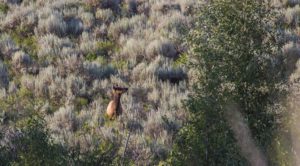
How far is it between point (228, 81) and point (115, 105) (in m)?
4.03

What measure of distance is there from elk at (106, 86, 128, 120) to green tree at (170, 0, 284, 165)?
135 inches

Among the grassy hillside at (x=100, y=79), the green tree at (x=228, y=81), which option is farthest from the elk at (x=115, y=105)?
the green tree at (x=228, y=81)

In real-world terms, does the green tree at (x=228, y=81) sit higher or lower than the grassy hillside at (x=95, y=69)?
higher

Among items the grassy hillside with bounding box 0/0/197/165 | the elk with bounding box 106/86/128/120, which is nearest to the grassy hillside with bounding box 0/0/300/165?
the grassy hillside with bounding box 0/0/197/165

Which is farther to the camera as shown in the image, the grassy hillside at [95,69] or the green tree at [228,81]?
the grassy hillside at [95,69]

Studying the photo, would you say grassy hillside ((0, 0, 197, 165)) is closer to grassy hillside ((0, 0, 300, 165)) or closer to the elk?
grassy hillside ((0, 0, 300, 165))

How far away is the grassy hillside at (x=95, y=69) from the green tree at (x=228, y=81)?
2.15 feet

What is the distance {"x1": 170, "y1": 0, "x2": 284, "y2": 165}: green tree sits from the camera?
7180 mm

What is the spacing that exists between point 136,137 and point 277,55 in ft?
10.4

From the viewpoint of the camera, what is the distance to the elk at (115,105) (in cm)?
1110

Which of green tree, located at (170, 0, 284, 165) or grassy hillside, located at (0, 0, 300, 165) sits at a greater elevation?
green tree, located at (170, 0, 284, 165)

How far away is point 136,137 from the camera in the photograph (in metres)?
10.4

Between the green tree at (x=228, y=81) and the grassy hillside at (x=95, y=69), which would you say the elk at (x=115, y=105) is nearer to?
the grassy hillside at (x=95, y=69)

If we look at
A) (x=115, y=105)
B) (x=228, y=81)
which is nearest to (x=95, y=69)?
(x=115, y=105)
